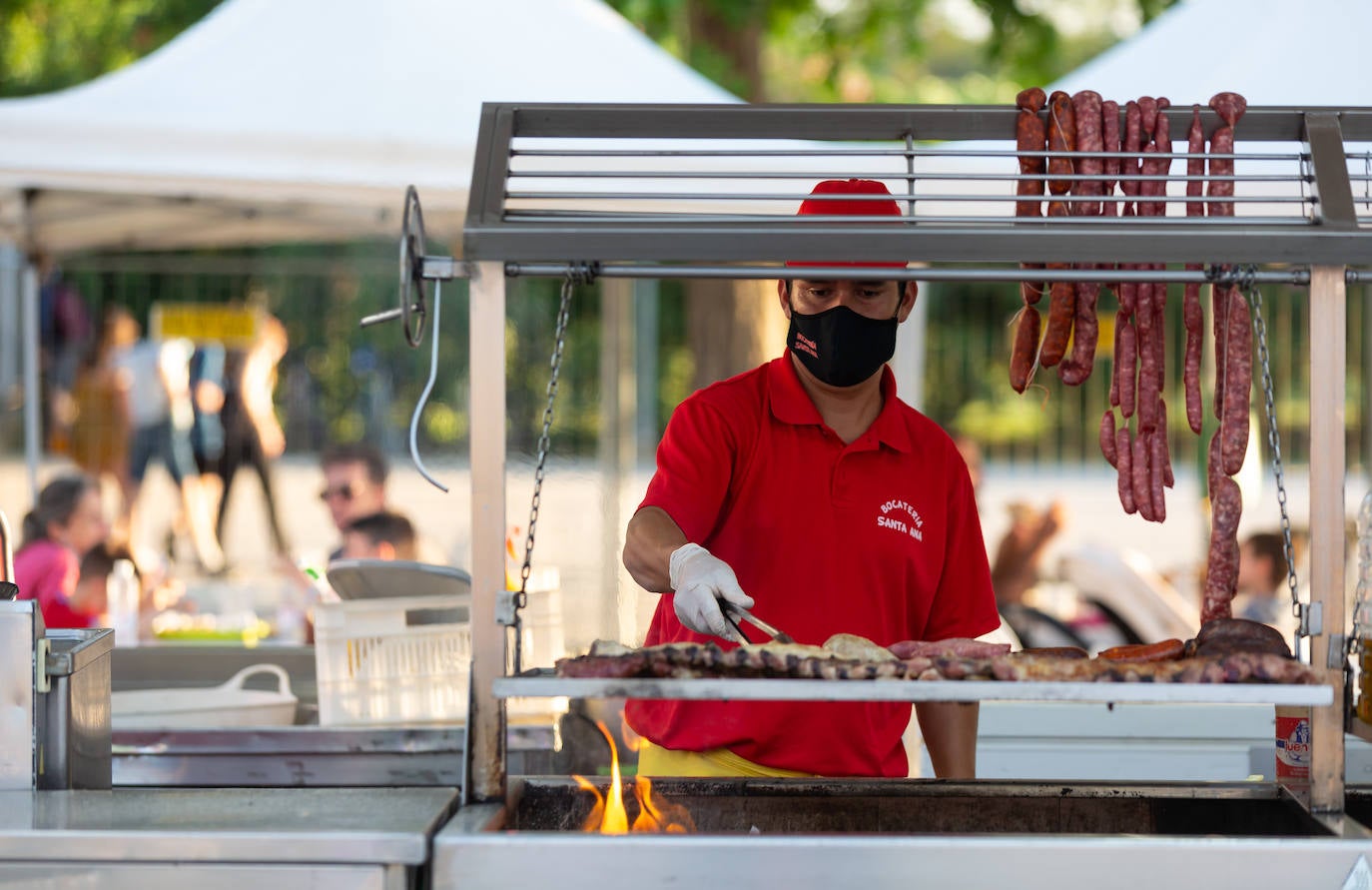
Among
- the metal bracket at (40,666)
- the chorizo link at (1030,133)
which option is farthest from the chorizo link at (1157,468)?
the metal bracket at (40,666)

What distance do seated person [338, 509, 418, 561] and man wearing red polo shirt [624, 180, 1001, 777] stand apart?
291cm

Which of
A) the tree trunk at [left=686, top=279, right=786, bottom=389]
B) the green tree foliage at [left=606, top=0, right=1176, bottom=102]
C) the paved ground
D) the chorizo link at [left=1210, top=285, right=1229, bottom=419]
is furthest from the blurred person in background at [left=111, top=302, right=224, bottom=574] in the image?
the chorizo link at [left=1210, top=285, right=1229, bottom=419]

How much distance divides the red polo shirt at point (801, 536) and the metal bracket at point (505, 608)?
0.58m

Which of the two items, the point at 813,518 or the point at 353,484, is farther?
the point at 353,484

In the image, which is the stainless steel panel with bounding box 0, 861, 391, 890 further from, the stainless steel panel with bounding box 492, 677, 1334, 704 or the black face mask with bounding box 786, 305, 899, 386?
the black face mask with bounding box 786, 305, 899, 386

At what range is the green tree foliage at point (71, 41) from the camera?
508 inches

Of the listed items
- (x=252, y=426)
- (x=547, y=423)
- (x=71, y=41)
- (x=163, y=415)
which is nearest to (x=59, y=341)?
(x=163, y=415)

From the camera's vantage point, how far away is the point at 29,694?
2.28m

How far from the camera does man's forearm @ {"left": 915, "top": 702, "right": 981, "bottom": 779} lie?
9.73ft

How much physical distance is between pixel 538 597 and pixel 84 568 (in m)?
2.72

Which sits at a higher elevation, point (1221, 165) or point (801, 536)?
point (1221, 165)

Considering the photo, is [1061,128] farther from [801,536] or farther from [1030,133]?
[801,536]

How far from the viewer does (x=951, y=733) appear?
298 centimetres

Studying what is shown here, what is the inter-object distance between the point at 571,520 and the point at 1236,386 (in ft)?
25.8
